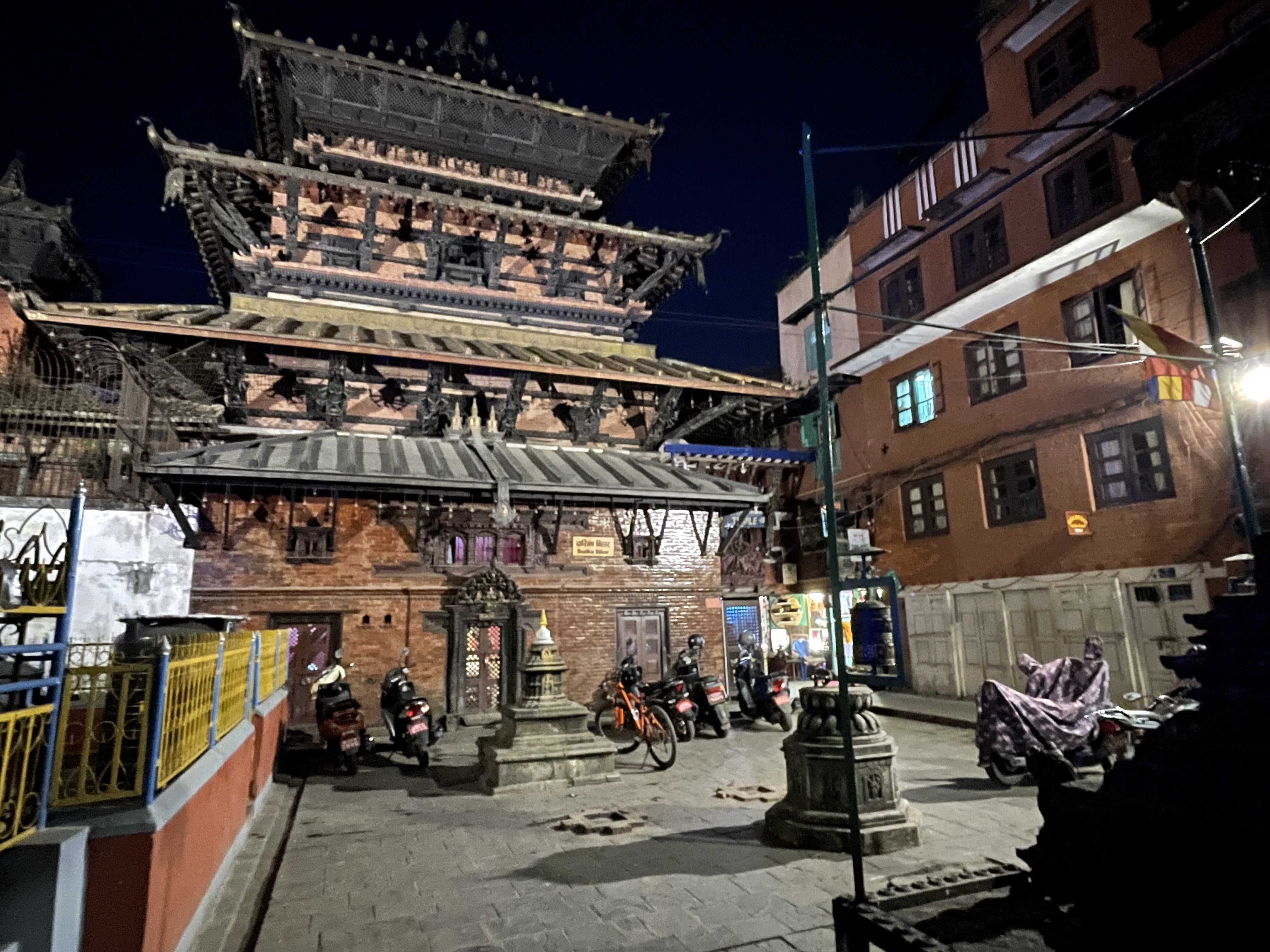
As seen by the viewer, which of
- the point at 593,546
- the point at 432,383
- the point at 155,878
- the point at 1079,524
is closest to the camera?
the point at 155,878

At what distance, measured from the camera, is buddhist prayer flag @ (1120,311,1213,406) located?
397 inches

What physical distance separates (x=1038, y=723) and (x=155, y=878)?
8.66 metres

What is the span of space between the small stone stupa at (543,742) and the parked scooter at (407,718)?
100 centimetres

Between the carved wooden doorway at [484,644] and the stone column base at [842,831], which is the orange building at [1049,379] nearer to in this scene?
the stone column base at [842,831]

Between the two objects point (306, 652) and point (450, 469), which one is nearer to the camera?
point (450, 469)

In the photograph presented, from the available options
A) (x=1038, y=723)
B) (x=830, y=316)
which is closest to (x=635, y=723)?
(x=1038, y=723)

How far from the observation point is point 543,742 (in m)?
9.32

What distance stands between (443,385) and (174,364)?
5246 mm

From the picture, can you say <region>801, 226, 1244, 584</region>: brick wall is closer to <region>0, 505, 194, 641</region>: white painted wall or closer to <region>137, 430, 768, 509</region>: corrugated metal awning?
<region>137, 430, 768, 509</region>: corrugated metal awning

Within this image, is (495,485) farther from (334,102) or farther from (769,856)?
(334,102)

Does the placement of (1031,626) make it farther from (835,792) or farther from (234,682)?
(234,682)

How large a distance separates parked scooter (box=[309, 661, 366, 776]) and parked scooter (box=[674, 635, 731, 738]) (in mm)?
5293

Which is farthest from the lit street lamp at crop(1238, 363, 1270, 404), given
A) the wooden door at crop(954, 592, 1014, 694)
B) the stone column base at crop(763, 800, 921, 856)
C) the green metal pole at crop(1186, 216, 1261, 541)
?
the stone column base at crop(763, 800, 921, 856)

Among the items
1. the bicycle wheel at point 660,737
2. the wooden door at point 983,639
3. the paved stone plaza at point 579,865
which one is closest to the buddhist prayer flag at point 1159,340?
the paved stone plaza at point 579,865
